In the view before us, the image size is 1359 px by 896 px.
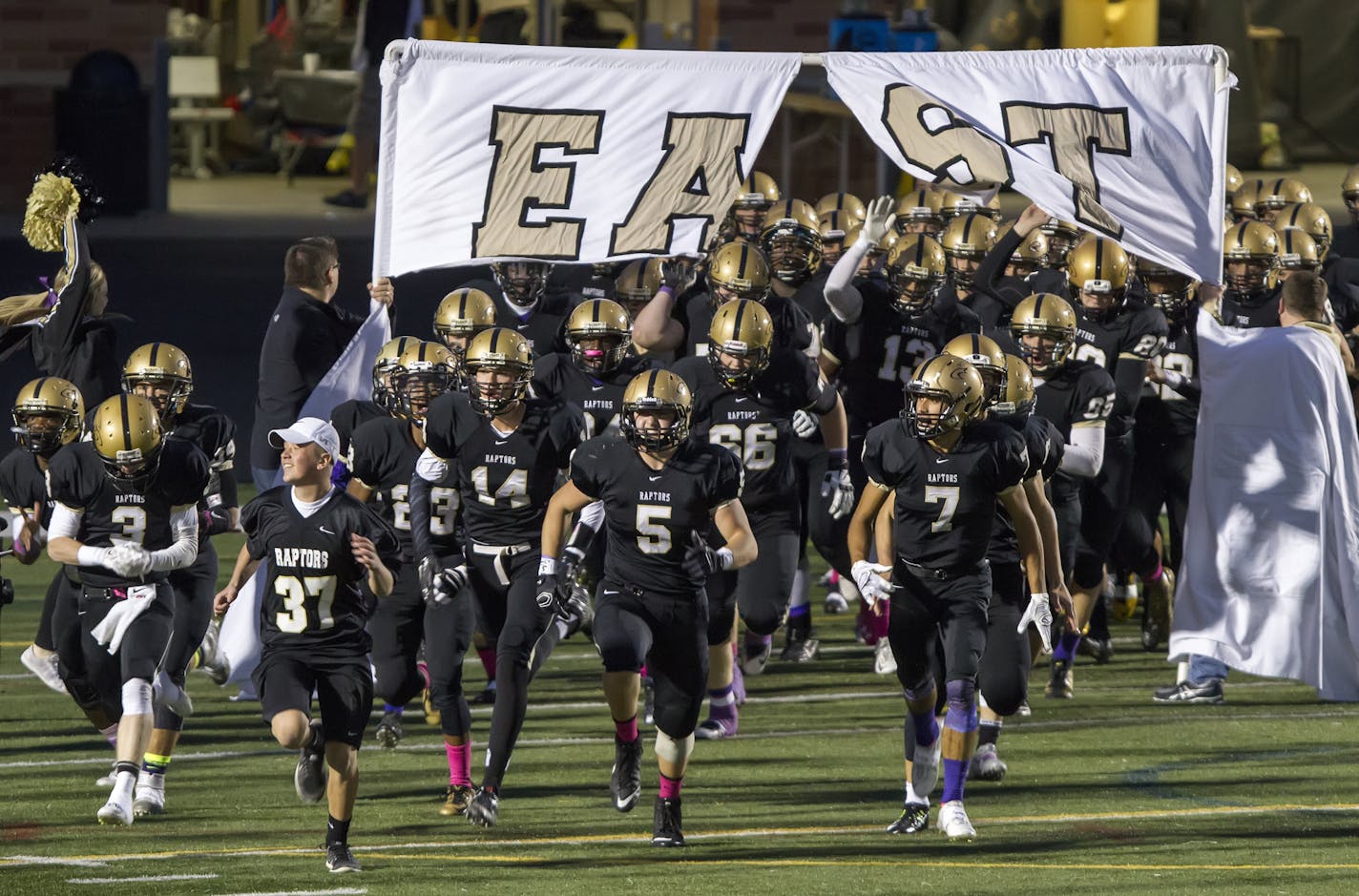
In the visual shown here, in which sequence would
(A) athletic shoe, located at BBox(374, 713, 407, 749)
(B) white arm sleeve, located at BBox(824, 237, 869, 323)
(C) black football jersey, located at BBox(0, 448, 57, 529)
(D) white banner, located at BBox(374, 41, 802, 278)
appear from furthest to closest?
(B) white arm sleeve, located at BBox(824, 237, 869, 323) → (A) athletic shoe, located at BBox(374, 713, 407, 749) → (D) white banner, located at BBox(374, 41, 802, 278) → (C) black football jersey, located at BBox(0, 448, 57, 529)

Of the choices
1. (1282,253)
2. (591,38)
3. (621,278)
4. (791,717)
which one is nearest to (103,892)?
(791,717)

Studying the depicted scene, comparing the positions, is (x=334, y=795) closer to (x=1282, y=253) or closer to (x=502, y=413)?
(x=502, y=413)

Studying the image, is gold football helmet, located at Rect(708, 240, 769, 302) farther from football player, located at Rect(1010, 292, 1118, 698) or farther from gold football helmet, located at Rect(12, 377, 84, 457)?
gold football helmet, located at Rect(12, 377, 84, 457)

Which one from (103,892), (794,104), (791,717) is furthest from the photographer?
(794,104)

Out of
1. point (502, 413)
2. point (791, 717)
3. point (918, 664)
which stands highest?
point (502, 413)

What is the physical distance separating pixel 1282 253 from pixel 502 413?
497 centimetres

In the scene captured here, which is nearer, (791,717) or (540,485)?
(540,485)

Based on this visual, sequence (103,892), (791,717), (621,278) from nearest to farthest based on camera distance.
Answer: (103,892) < (791,717) < (621,278)

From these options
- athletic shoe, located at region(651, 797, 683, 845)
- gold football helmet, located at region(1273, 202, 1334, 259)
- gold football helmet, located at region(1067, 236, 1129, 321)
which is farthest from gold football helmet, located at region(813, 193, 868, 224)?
athletic shoe, located at region(651, 797, 683, 845)

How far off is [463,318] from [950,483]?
119 inches

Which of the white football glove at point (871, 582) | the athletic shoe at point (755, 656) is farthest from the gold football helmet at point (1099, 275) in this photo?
the white football glove at point (871, 582)

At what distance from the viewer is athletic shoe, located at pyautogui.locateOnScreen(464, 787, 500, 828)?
29.0ft

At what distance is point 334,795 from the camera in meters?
8.07

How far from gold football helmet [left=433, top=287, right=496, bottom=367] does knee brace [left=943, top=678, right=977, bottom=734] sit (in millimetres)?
3210
